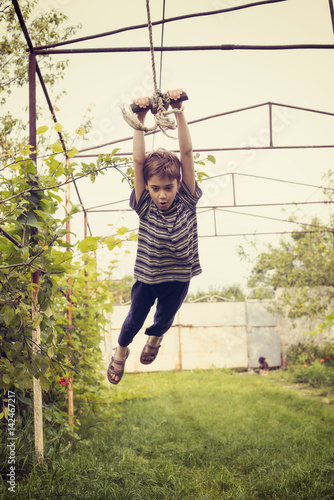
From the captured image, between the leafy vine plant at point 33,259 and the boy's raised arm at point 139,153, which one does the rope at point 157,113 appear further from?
the leafy vine plant at point 33,259

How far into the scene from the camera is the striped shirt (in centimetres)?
221

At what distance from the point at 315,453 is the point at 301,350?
6.76m

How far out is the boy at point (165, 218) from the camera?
2.11 m

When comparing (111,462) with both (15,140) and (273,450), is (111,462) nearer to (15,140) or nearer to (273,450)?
(273,450)

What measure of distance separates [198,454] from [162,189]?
2.76 meters

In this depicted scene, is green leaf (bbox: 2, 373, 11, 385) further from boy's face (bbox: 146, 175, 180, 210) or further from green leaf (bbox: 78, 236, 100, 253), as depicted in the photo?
boy's face (bbox: 146, 175, 180, 210)

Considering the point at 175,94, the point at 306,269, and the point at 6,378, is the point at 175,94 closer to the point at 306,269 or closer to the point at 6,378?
the point at 6,378

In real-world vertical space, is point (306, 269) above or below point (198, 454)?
above

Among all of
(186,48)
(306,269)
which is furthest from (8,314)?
(306,269)

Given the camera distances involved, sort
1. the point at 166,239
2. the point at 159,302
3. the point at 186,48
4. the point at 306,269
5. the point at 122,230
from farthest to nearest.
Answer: the point at 306,269
the point at 186,48
the point at 122,230
the point at 159,302
the point at 166,239

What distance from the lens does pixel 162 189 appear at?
2129 millimetres

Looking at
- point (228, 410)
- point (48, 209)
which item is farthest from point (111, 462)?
point (228, 410)

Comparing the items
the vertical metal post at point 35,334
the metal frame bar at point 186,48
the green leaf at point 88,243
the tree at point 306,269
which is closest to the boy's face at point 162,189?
the green leaf at point 88,243

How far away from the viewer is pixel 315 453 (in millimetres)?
3811
